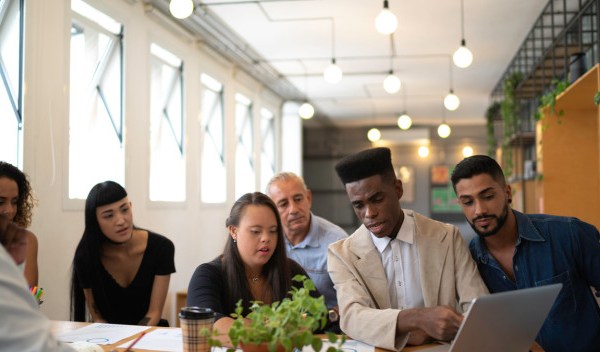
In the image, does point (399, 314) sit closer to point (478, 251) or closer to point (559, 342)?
point (478, 251)

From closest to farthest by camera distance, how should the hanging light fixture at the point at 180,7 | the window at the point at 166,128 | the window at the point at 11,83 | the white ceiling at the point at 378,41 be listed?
the window at the point at 11,83
the hanging light fixture at the point at 180,7
the white ceiling at the point at 378,41
the window at the point at 166,128

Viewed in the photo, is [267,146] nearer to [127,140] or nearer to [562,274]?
[127,140]

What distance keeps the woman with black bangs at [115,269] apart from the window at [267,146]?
796 cm

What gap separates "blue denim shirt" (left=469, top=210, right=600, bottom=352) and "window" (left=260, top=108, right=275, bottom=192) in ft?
30.3

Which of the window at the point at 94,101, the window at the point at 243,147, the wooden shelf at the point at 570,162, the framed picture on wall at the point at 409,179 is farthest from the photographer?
the framed picture on wall at the point at 409,179

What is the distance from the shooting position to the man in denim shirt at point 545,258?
230cm

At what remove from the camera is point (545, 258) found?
7.59ft

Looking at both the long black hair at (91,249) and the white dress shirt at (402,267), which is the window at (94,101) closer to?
the long black hair at (91,249)

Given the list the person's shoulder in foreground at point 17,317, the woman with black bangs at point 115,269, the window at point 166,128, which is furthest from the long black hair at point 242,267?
the window at point 166,128

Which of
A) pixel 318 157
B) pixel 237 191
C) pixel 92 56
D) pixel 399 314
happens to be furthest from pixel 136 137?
pixel 318 157

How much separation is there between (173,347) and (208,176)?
21.2ft

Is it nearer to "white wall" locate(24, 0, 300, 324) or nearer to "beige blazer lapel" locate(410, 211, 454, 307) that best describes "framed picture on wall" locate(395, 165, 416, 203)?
"white wall" locate(24, 0, 300, 324)

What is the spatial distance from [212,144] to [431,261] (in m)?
6.70

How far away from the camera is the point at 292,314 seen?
4.85 ft
